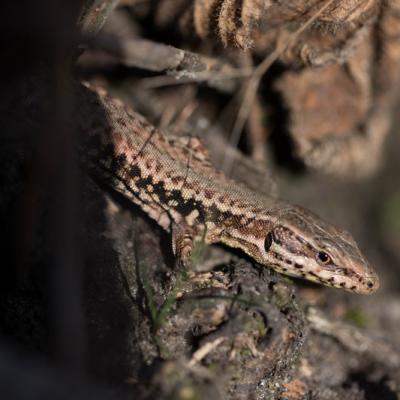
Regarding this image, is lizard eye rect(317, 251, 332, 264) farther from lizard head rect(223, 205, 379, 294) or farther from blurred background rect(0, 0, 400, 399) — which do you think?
blurred background rect(0, 0, 400, 399)

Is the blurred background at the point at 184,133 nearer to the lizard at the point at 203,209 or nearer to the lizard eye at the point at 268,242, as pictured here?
the lizard at the point at 203,209

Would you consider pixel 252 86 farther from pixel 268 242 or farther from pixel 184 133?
pixel 268 242

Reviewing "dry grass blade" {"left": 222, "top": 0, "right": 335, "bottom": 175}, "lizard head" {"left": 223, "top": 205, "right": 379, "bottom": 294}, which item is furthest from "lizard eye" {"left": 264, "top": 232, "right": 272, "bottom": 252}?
"dry grass blade" {"left": 222, "top": 0, "right": 335, "bottom": 175}

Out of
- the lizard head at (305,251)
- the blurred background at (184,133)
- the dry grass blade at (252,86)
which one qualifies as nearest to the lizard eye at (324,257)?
the lizard head at (305,251)

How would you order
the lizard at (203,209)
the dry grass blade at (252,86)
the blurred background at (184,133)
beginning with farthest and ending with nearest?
the dry grass blade at (252,86) < the lizard at (203,209) < the blurred background at (184,133)

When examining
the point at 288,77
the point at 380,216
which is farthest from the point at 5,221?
the point at 380,216

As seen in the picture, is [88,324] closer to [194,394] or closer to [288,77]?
[194,394]

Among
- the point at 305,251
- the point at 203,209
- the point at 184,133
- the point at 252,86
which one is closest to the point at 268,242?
the point at 305,251
